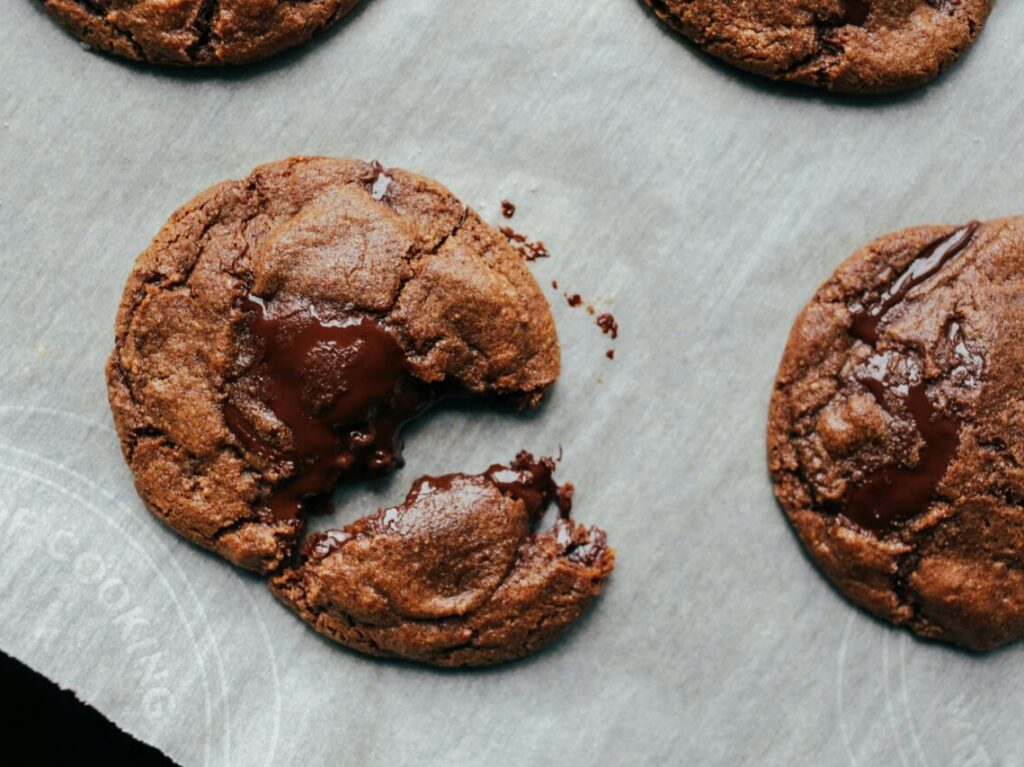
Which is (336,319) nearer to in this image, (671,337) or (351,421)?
(351,421)

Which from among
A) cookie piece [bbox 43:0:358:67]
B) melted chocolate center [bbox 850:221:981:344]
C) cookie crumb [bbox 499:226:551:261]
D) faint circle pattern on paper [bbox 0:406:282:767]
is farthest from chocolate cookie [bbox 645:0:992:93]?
faint circle pattern on paper [bbox 0:406:282:767]

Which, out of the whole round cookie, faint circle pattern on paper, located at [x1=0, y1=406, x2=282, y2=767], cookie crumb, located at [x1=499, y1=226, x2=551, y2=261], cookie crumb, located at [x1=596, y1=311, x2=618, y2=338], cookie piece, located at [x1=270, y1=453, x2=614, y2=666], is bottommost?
faint circle pattern on paper, located at [x1=0, y1=406, x2=282, y2=767]

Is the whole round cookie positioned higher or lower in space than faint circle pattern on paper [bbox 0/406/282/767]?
higher

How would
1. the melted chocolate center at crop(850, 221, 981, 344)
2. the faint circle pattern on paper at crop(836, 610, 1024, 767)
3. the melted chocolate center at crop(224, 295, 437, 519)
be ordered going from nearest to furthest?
the melted chocolate center at crop(224, 295, 437, 519) → the melted chocolate center at crop(850, 221, 981, 344) → the faint circle pattern on paper at crop(836, 610, 1024, 767)

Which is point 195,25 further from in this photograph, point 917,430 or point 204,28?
point 917,430

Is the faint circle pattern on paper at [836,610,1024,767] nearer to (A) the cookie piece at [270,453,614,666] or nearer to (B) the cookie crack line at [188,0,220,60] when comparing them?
(A) the cookie piece at [270,453,614,666]
